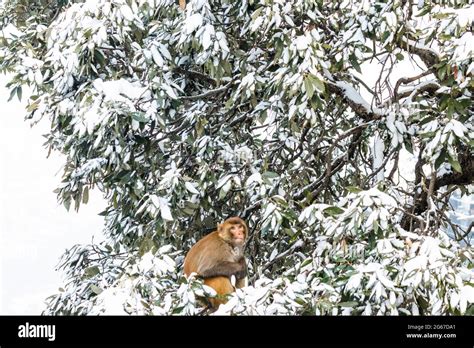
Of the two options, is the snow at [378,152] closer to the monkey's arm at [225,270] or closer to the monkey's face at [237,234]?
the monkey's face at [237,234]

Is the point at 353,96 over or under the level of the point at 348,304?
over

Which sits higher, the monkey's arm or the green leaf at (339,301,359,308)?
the monkey's arm

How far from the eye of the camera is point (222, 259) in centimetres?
402

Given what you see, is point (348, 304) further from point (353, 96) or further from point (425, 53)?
point (425, 53)

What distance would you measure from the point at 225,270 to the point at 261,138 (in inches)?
53.7

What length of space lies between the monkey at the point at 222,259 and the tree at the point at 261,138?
0.11 m

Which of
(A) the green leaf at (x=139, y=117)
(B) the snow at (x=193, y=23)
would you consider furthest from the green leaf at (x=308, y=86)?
(A) the green leaf at (x=139, y=117)

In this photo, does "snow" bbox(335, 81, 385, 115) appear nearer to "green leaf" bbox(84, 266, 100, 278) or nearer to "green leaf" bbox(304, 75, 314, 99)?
"green leaf" bbox(304, 75, 314, 99)

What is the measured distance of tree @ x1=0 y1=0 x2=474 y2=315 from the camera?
3047 mm

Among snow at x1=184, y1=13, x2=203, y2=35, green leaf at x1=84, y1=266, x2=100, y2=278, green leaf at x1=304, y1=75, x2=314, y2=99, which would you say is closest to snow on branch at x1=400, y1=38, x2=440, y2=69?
green leaf at x1=304, y1=75, x2=314, y2=99

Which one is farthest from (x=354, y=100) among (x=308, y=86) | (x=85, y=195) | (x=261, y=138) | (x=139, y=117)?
(x=85, y=195)

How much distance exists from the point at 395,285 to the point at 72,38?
86.8 inches
